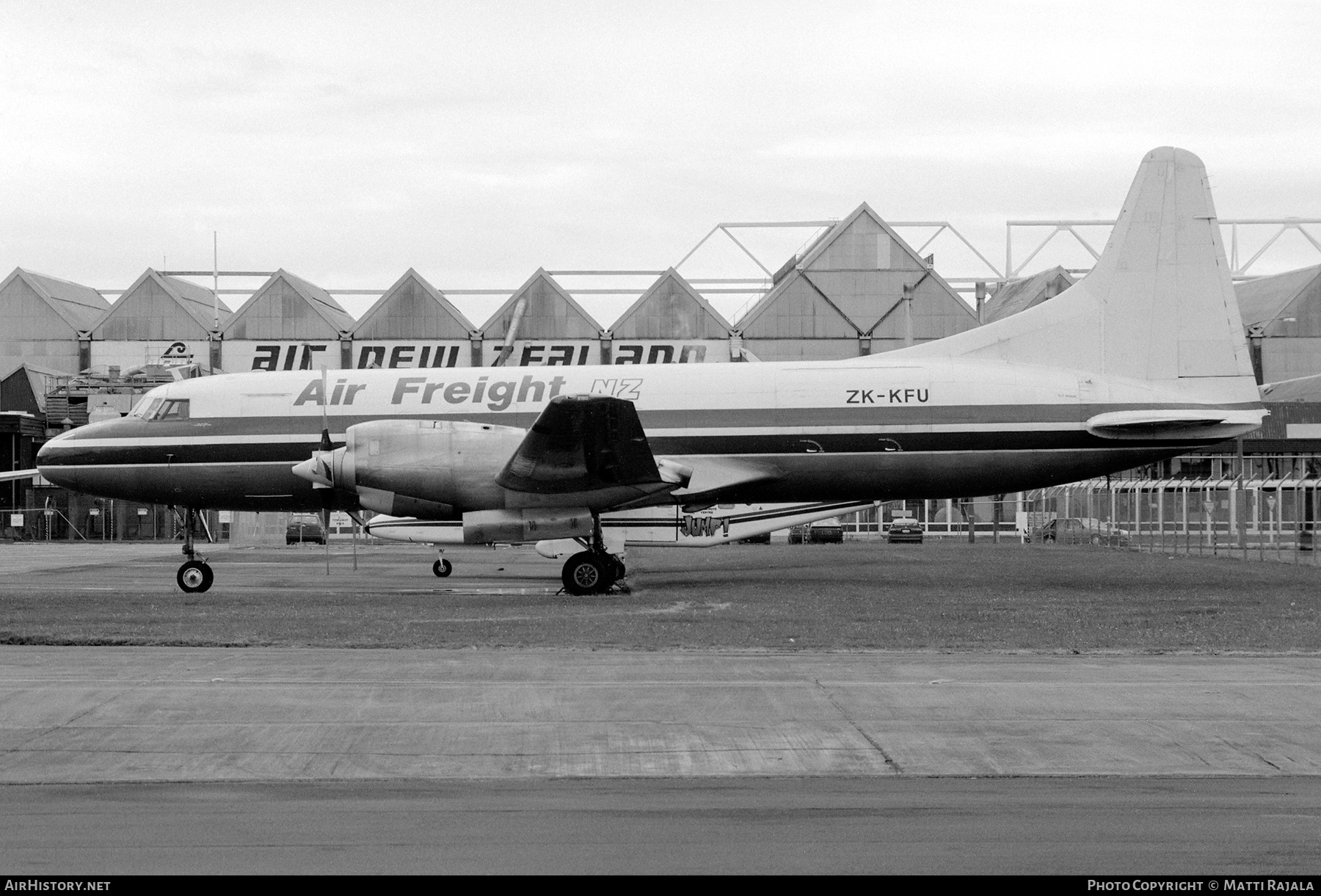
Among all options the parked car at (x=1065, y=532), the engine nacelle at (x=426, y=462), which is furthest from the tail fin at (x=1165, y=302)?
the parked car at (x=1065, y=532)

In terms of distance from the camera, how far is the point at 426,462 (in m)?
23.7

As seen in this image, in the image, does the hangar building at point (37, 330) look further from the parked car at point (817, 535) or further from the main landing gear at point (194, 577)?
the main landing gear at point (194, 577)

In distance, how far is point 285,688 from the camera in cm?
1192

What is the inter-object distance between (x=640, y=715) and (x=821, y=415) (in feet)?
52.4

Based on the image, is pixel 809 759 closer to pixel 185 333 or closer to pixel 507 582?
pixel 507 582

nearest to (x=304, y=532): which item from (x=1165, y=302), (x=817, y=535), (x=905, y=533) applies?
(x=817, y=535)

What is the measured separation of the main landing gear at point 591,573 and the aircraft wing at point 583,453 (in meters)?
1.12

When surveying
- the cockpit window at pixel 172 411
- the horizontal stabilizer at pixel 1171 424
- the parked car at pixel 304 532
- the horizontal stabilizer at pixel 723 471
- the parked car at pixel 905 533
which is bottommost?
the parked car at pixel 905 533

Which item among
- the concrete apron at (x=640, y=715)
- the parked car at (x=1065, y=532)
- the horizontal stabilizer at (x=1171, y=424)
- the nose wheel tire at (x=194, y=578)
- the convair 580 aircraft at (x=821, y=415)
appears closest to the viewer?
the concrete apron at (x=640, y=715)

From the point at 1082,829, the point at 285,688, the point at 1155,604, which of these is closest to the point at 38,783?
the point at 285,688

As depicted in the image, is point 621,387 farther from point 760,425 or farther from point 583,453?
point 583,453

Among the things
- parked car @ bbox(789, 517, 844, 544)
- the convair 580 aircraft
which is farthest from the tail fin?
parked car @ bbox(789, 517, 844, 544)

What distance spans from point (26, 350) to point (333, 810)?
63245 mm

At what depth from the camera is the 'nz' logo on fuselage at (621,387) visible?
26219 millimetres
